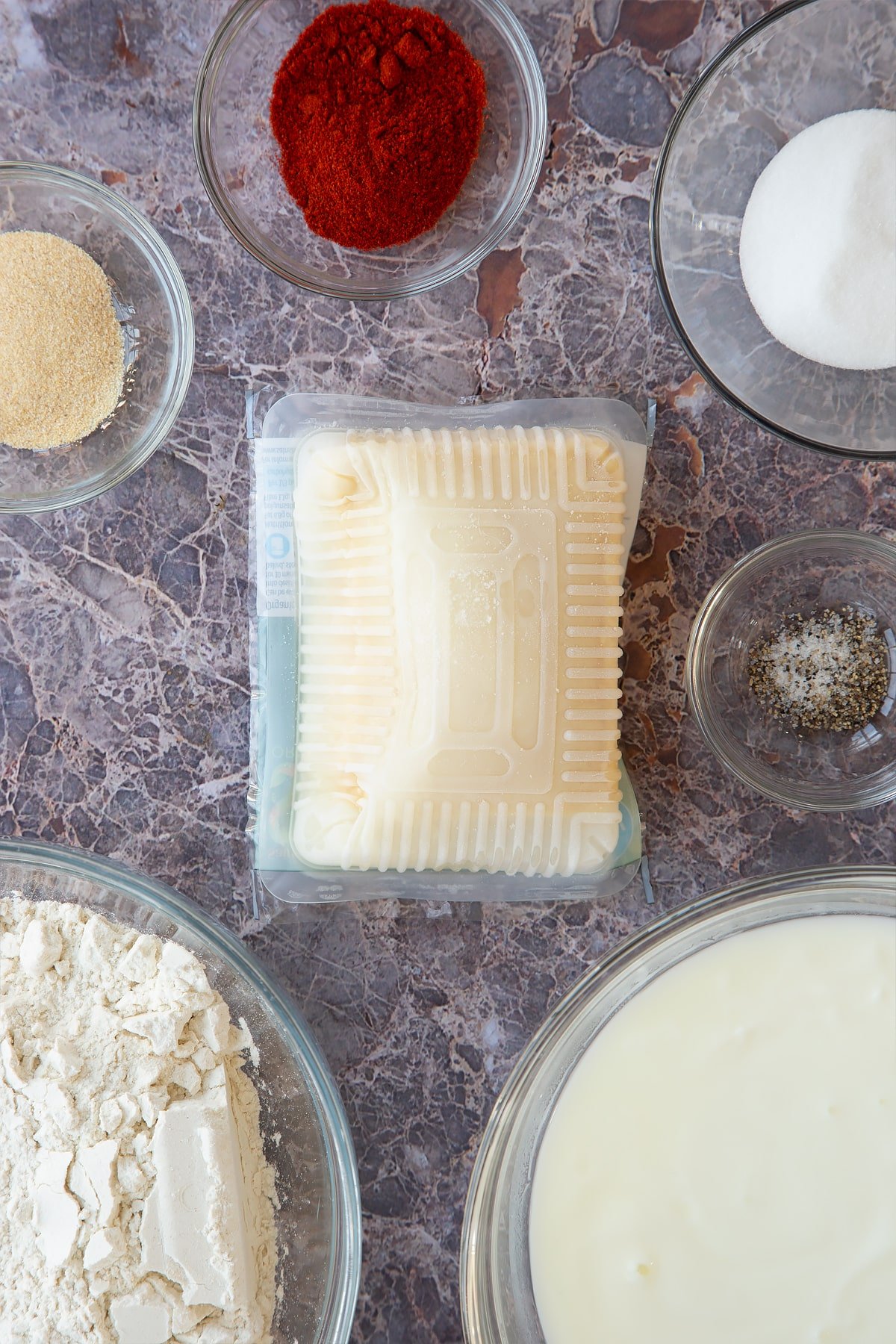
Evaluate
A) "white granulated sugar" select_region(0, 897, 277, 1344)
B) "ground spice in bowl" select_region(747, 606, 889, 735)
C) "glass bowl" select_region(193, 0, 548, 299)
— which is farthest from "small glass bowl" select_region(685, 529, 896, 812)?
"white granulated sugar" select_region(0, 897, 277, 1344)

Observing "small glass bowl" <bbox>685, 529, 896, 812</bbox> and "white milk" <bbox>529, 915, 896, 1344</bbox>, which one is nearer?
"white milk" <bbox>529, 915, 896, 1344</bbox>

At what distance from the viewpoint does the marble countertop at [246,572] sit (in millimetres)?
1246

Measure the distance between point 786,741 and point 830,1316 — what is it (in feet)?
2.09

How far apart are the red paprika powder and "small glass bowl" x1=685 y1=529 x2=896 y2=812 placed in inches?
24.8

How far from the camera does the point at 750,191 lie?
1166 mm

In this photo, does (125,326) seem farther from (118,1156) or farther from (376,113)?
(118,1156)

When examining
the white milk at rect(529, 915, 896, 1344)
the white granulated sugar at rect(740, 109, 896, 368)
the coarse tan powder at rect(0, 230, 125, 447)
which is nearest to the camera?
the white milk at rect(529, 915, 896, 1344)

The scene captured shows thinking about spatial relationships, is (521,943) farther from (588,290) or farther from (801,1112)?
(588,290)

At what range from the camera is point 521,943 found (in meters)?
1.28

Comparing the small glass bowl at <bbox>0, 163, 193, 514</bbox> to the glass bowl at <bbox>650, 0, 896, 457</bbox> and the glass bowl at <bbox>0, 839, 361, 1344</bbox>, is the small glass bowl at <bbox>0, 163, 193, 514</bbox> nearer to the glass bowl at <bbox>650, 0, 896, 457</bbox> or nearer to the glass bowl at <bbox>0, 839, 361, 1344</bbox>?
the glass bowl at <bbox>0, 839, 361, 1344</bbox>

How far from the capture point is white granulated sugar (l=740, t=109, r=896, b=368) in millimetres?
1079

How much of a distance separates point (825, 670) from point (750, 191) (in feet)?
1.95

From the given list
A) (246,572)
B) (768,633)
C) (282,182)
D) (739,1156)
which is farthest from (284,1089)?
(282,182)

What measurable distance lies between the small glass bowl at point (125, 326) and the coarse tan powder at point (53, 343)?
2 centimetres
